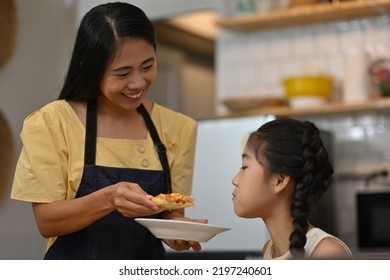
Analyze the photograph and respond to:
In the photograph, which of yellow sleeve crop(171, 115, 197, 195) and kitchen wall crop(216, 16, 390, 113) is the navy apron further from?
kitchen wall crop(216, 16, 390, 113)

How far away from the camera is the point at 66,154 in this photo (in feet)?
3.07

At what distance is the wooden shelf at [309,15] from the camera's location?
7.66 ft

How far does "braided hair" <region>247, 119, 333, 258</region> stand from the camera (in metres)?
0.91

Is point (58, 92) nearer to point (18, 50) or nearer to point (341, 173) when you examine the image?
point (18, 50)

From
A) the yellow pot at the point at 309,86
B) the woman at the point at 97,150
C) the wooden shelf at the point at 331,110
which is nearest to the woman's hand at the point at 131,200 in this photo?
the woman at the point at 97,150

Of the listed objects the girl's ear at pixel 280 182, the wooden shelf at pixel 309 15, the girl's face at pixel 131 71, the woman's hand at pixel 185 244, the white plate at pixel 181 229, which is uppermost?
the wooden shelf at pixel 309 15

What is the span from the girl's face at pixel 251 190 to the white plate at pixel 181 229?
4cm

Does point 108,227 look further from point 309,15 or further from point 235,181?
point 309,15

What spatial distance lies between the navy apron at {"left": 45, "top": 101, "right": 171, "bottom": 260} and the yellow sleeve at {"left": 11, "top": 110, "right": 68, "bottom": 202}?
1.2 inches

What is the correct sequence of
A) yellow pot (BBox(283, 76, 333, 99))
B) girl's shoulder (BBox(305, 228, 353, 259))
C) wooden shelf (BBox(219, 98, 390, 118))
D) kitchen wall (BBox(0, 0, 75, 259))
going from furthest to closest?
yellow pot (BBox(283, 76, 333, 99))
wooden shelf (BBox(219, 98, 390, 118))
kitchen wall (BBox(0, 0, 75, 259))
girl's shoulder (BBox(305, 228, 353, 259))

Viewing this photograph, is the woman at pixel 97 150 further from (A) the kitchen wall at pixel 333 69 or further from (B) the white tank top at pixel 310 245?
(A) the kitchen wall at pixel 333 69

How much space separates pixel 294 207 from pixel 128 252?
0.20 m

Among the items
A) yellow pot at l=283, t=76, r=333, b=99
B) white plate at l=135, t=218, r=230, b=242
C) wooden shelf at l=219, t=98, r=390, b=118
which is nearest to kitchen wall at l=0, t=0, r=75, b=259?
white plate at l=135, t=218, r=230, b=242

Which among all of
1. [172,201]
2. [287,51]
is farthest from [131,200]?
[287,51]
